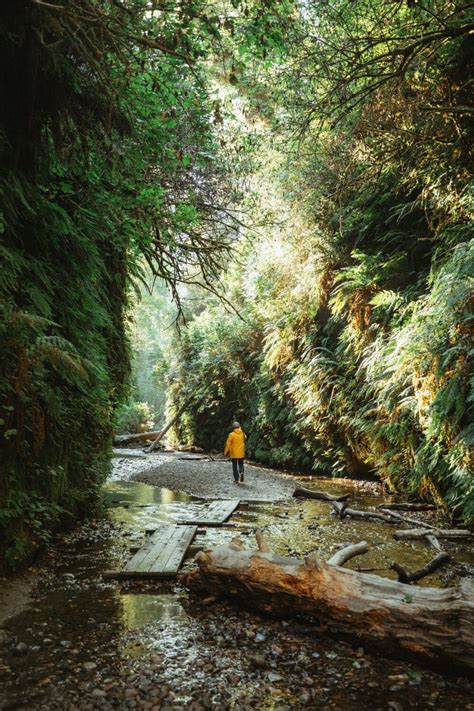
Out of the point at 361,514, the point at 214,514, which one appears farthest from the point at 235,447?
the point at 361,514

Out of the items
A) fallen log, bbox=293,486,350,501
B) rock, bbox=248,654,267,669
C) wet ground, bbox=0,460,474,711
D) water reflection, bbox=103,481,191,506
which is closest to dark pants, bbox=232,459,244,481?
water reflection, bbox=103,481,191,506

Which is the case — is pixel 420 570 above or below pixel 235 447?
below

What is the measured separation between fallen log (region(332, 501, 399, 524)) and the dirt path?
2330mm

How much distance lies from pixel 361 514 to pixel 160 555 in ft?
14.3

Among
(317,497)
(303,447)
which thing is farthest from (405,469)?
(303,447)

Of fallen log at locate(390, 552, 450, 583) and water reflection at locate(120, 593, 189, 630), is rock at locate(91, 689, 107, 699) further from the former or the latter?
fallen log at locate(390, 552, 450, 583)

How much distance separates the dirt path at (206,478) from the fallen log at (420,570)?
5752 millimetres

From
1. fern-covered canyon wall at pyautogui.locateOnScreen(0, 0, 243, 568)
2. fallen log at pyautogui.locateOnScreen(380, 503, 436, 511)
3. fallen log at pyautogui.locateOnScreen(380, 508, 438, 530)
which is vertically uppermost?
fern-covered canyon wall at pyautogui.locateOnScreen(0, 0, 243, 568)

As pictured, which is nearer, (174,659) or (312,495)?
(174,659)

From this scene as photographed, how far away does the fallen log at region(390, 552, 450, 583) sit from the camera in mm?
5199

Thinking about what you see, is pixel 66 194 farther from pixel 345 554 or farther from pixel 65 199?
pixel 345 554

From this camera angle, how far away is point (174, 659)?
3.80 metres

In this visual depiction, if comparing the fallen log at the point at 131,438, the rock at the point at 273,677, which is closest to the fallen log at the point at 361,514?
the rock at the point at 273,677

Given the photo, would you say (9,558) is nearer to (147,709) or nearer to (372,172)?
(147,709)
